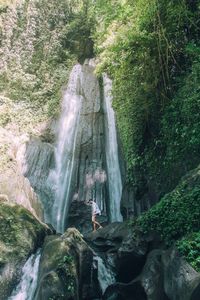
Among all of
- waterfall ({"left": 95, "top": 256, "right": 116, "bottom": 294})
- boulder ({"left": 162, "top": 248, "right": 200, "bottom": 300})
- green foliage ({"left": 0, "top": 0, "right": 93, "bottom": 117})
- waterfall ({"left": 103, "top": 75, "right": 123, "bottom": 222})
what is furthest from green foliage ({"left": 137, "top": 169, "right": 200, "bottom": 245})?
green foliage ({"left": 0, "top": 0, "right": 93, "bottom": 117})

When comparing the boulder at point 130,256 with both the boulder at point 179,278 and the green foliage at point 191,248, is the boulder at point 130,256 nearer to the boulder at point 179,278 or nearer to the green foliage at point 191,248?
the boulder at point 179,278

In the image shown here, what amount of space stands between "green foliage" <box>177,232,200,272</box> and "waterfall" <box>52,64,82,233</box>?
8.50 m

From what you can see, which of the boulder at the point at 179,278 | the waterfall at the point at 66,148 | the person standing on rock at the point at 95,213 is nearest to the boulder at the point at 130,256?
the boulder at the point at 179,278

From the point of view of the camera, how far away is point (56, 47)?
75.1 feet

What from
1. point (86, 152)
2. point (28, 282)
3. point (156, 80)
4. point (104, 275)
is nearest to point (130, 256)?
point (104, 275)

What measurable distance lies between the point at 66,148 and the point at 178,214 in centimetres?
1007

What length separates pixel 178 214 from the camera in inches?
307

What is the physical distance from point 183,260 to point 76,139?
1157cm

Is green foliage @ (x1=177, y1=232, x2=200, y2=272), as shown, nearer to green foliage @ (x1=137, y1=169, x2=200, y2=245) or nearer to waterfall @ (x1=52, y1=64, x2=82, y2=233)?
green foliage @ (x1=137, y1=169, x2=200, y2=245)

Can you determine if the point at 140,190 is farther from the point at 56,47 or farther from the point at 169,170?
the point at 56,47

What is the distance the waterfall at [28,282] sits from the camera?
756 cm

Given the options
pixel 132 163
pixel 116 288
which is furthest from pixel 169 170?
pixel 116 288

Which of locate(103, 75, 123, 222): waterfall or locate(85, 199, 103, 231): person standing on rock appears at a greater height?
locate(103, 75, 123, 222): waterfall

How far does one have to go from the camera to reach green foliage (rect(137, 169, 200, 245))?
7.55 m
